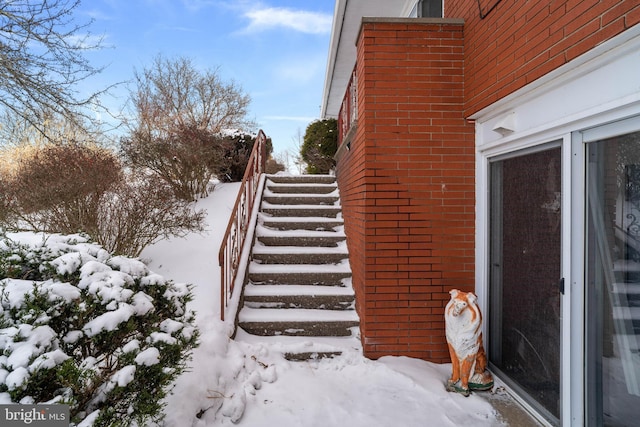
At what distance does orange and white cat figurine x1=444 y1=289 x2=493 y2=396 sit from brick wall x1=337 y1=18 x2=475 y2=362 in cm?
44

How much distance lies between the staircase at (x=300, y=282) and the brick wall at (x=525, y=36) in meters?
2.51

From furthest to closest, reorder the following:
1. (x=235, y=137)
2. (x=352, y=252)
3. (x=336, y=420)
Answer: (x=235, y=137)
(x=352, y=252)
(x=336, y=420)

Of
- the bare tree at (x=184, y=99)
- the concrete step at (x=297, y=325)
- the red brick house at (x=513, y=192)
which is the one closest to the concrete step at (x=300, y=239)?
the red brick house at (x=513, y=192)

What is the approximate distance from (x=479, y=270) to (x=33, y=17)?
629 cm

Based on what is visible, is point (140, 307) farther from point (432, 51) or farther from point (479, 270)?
point (432, 51)

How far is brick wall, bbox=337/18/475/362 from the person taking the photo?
333cm

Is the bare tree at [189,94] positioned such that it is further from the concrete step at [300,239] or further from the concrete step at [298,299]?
the concrete step at [298,299]

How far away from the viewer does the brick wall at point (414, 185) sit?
131 inches

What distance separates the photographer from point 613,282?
1.89 meters

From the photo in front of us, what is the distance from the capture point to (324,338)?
3.69m

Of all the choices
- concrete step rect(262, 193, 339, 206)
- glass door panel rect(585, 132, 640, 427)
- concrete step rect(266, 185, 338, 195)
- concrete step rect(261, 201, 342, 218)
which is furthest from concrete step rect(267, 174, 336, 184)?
glass door panel rect(585, 132, 640, 427)

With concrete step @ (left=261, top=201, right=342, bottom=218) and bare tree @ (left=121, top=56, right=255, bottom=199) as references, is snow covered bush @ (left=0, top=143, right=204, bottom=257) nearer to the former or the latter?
concrete step @ (left=261, top=201, right=342, bottom=218)

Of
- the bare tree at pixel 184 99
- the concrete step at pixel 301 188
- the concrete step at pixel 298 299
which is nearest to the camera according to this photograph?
the concrete step at pixel 298 299

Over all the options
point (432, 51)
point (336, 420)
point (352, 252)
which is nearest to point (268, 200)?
point (352, 252)
